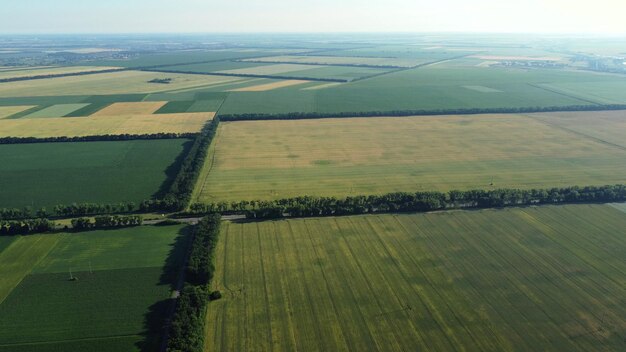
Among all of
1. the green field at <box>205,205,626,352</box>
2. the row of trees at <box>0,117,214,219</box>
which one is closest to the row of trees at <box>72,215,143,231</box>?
the row of trees at <box>0,117,214,219</box>

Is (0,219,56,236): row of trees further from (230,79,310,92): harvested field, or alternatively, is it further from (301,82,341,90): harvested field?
(301,82,341,90): harvested field

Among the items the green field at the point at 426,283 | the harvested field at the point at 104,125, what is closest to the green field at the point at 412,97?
the harvested field at the point at 104,125

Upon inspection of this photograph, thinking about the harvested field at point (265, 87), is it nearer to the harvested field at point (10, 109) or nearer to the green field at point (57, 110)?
the green field at point (57, 110)

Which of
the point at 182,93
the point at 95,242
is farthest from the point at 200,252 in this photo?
the point at 182,93

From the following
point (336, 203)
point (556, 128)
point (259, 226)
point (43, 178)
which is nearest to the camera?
point (259, 226)

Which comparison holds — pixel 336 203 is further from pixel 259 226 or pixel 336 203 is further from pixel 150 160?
pixel 150 160

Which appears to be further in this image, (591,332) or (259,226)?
(259,226)
